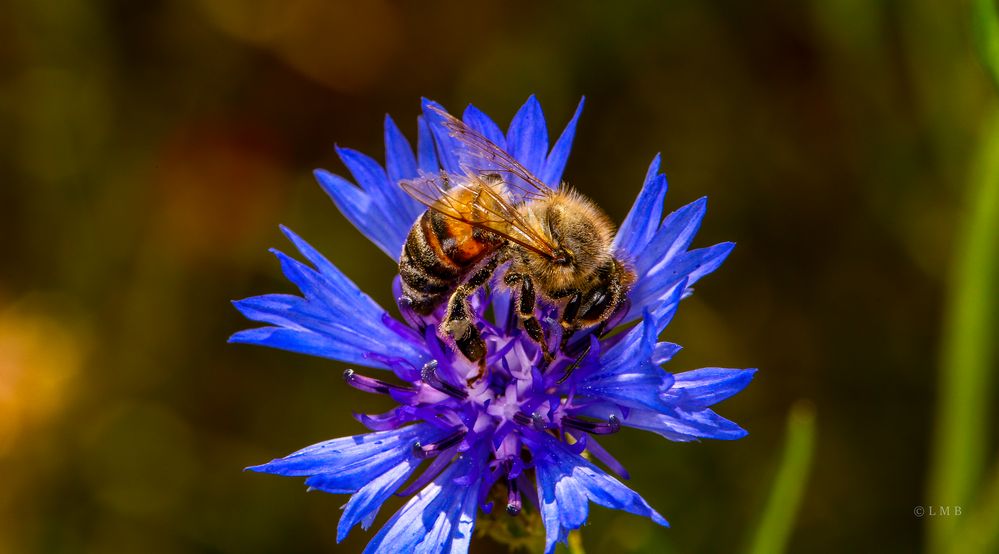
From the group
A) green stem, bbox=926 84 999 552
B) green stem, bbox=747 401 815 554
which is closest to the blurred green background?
green stem, bbox=926 84 999 552

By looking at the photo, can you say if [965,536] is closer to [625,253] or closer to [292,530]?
[625,253]

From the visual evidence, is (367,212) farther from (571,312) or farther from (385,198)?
(571,312)

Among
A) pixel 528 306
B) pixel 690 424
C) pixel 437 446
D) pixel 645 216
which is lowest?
pixel 437 446

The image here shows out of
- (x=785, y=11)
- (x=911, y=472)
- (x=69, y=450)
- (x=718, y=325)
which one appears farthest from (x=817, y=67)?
(x=69, y=450)

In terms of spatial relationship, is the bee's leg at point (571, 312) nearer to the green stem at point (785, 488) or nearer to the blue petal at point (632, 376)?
the blue petal at point (632, 376)

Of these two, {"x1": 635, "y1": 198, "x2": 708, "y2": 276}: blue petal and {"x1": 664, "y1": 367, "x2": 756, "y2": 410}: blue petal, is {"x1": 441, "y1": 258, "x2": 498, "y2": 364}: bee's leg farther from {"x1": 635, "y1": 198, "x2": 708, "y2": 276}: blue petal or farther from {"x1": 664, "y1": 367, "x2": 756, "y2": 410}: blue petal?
A: {"x1": 664, "y1": 367, "x2": 756, "y2": 410}: blue petal

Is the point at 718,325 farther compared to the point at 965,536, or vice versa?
the point at 718,325

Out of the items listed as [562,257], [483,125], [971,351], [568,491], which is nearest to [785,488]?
[568,491]
